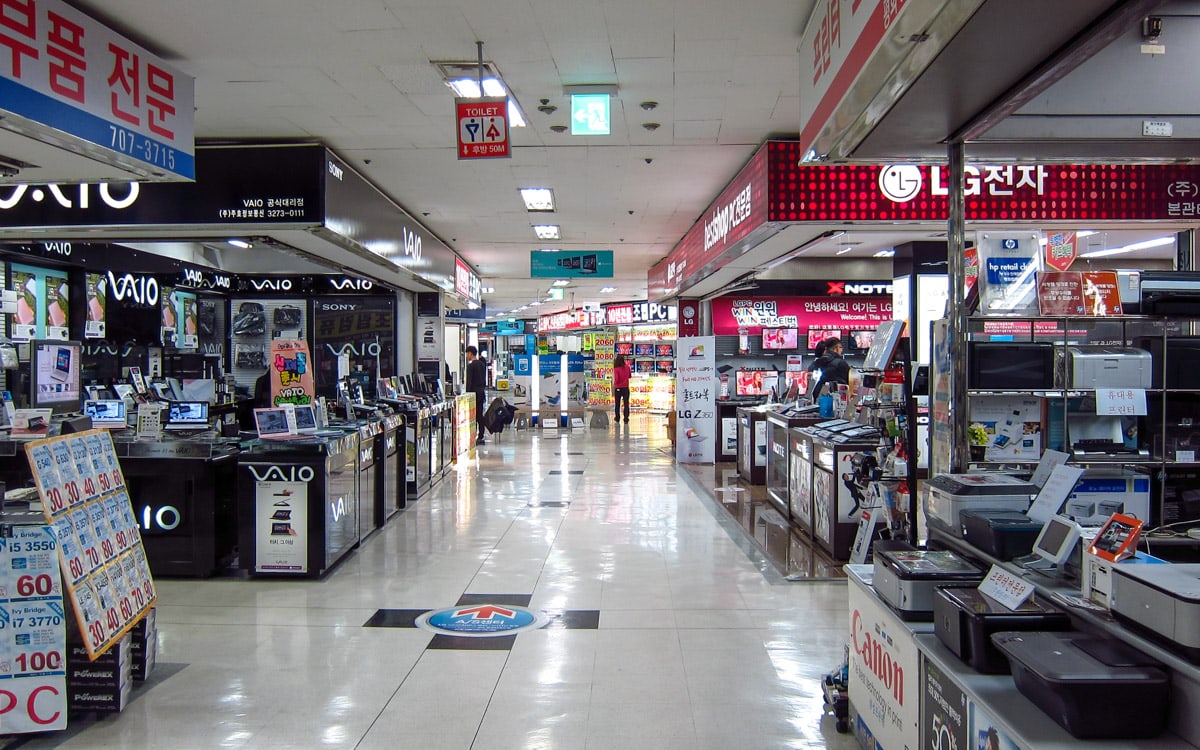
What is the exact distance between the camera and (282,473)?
5492 mm

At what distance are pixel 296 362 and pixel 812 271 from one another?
10790 millimetres

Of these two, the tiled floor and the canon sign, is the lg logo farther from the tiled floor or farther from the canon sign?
the canon sign

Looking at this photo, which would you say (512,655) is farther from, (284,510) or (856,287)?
(856,287)

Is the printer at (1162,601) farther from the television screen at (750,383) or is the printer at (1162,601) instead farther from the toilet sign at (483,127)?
the television screen at (750,383)

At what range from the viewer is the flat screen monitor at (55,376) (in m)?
6.36

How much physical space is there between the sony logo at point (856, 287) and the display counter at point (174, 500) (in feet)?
39.2

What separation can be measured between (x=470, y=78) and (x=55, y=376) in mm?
4575

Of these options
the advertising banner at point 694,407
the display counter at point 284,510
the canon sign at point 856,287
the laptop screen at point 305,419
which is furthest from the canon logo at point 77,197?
the canon sign at point 856,287

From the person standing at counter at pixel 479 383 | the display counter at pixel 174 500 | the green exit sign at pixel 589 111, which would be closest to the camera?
the green exit sign at pixel 589 111

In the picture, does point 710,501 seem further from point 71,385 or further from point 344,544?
point 71,385

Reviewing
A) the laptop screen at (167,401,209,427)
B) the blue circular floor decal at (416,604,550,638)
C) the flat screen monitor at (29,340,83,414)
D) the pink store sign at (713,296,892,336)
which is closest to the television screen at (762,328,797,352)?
the pink store sign at (713,296,892,336)

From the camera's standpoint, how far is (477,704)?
11.5 ft

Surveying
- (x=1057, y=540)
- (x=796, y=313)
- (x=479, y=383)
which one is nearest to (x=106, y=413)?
(x=1057, y=540)

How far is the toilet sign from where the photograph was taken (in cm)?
467
